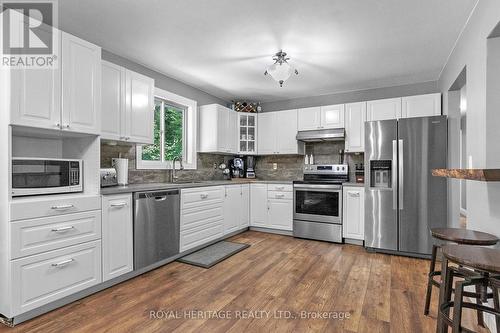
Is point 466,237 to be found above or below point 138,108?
below

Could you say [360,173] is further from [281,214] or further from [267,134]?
[267,134]

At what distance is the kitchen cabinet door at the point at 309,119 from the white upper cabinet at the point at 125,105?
8.50 ft

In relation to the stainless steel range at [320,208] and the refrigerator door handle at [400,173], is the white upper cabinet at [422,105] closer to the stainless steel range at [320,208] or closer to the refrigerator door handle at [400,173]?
the refrigerator door handle at [400,173]

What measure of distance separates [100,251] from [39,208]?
0.64 meters

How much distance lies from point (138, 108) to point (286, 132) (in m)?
2.68

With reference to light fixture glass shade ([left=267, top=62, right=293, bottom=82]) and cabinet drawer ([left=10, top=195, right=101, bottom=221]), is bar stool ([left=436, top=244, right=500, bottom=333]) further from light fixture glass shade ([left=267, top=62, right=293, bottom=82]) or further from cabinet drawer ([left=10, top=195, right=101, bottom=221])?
cabinet drawer ([left=10, top=195, right=101, bottom=221])

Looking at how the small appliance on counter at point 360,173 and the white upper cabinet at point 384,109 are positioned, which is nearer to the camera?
the white upper cabinet at point 384,109

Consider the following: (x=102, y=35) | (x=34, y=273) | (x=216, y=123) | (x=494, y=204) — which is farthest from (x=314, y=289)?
(x=102, y=35)

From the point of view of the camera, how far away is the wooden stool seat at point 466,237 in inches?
65.8

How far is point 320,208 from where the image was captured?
4176mm

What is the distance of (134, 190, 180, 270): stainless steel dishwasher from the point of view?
8.91 ft
